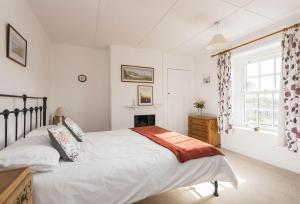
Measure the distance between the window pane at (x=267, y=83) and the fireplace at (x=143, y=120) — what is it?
2485mm

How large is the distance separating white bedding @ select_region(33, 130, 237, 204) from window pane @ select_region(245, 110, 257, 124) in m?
2.07

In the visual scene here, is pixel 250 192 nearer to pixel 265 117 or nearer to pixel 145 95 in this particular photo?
pixel 265 117

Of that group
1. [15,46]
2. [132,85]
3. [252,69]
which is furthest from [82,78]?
[252,69]

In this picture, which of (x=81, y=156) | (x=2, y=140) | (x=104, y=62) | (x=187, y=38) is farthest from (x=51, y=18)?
(x=187, y=38)

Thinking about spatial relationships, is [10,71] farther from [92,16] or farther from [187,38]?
[187,38]

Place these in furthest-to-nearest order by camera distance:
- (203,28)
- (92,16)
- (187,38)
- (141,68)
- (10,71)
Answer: (141,68), (187,38), (203,28), (92,16), (10,71)

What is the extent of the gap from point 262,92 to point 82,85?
394 cm

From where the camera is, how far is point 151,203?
174 centimetres

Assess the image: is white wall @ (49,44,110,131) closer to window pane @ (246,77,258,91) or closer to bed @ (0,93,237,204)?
bed @ (0,93,237,204)

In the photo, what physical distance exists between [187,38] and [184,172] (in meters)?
2.76

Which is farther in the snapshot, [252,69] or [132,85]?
[132,85]

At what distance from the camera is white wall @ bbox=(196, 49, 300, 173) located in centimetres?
259

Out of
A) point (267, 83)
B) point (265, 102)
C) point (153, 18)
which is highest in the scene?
point (153, 18)

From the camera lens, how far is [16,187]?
2.71 ft
